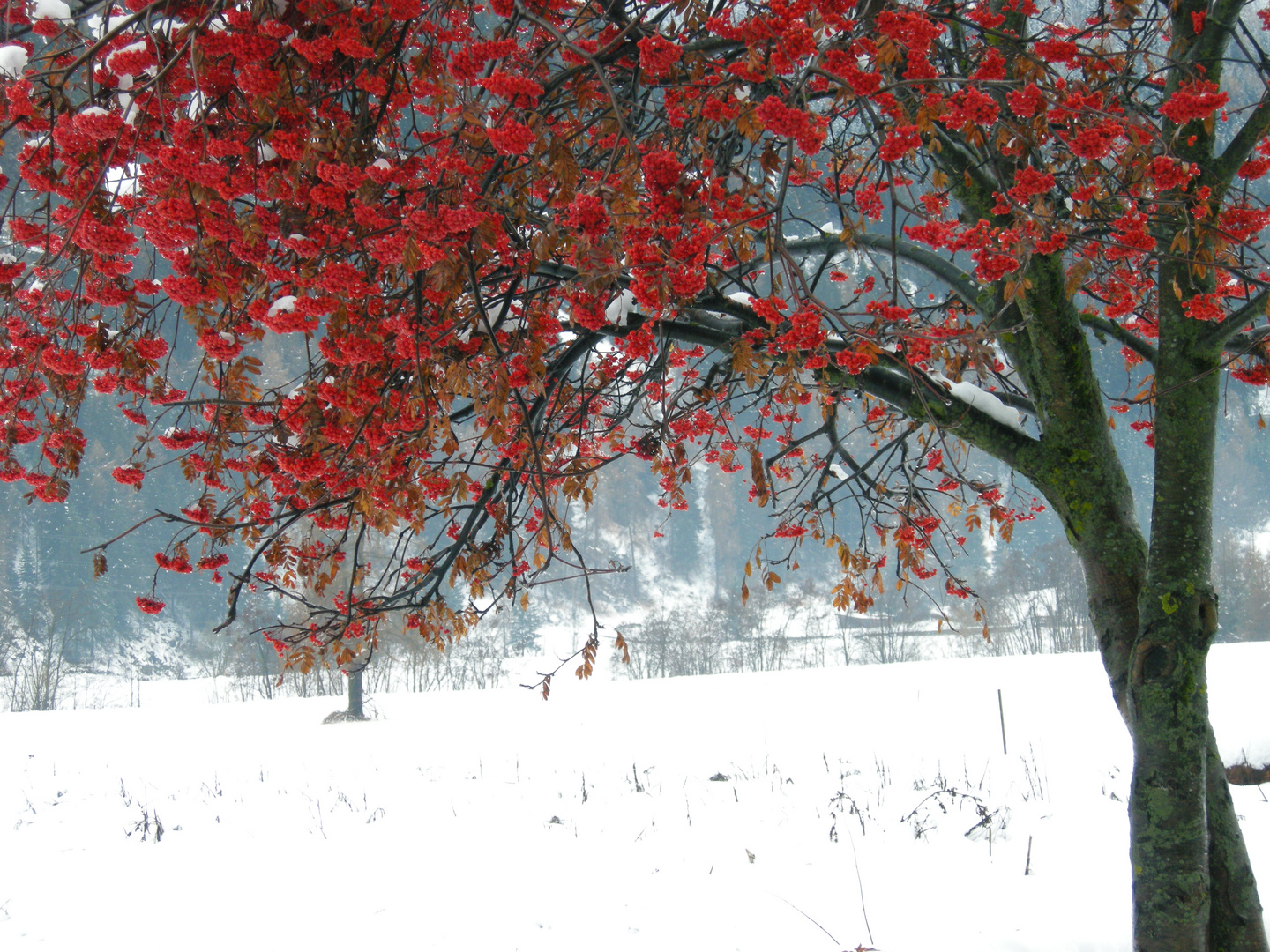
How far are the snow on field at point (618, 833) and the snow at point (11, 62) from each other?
14.0 ft

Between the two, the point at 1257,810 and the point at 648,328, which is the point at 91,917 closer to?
the point at 648,328

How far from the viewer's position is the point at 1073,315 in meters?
2.81

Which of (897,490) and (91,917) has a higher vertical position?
(897,490)

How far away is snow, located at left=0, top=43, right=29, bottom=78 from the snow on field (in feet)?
14.0

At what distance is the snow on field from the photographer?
12.8ft

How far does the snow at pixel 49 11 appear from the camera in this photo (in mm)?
1789

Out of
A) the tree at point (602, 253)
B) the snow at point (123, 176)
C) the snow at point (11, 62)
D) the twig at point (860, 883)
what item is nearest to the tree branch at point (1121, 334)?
the tree at point (602, 253)

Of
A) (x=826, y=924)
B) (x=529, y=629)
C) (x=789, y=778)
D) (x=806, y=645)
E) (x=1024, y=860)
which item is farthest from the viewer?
(x=529, y=629)

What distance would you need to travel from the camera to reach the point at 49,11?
181 centimetres

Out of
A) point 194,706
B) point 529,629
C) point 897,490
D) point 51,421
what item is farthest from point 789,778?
point 529,629

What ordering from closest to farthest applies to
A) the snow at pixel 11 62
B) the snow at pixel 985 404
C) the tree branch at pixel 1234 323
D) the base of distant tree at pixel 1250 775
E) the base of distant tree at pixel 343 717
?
the snow at pixel 11 62, the tree branch at pixel 1234 323, the snow at pixel 985 404, the base of distant tree at pixel 1250 775, the base of distant tree at pixel 343 717

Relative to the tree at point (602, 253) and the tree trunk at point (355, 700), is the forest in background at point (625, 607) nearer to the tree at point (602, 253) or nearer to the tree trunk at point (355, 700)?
the tree trunk at point (355, 700)

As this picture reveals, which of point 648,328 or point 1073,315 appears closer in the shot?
point 648,328

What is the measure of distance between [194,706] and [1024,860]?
54.7ft
